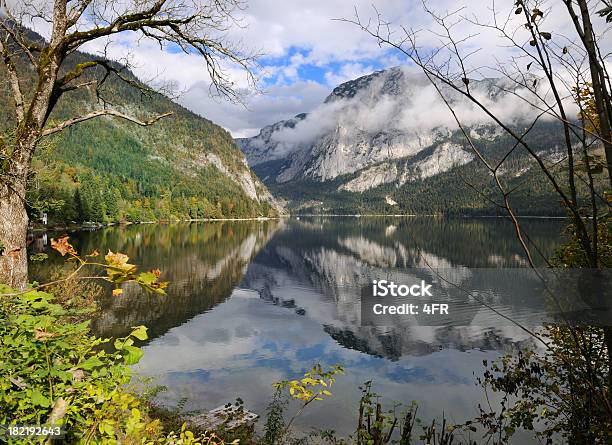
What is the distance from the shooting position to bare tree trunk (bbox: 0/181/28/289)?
16.3 ft

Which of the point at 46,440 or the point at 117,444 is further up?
the point at 46,440

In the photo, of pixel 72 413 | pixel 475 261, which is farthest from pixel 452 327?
pixel 475 261

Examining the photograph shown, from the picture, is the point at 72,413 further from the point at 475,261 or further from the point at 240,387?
the point at 475,261

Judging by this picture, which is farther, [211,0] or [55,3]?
[211,0]

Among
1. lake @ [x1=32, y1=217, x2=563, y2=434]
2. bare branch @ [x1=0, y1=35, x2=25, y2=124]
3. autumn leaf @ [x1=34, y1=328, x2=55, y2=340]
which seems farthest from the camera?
lake @ [x1=32, y1=217, x2=563, y2=434]

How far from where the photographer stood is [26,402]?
246cm

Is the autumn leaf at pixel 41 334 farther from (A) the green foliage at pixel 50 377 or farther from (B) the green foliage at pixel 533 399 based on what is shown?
(B) the green foliage at pixel 533 399

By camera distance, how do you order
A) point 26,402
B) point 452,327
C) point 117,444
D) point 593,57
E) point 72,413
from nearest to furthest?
point 593,57 → point 26,402 → point 72,413 → point 117,444 → point 452,327

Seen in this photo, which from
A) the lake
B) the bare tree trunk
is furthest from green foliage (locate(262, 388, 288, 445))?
the bare tree trunk

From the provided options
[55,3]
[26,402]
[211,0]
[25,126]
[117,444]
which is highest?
[211,0]

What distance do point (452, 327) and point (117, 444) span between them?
78.1 ft

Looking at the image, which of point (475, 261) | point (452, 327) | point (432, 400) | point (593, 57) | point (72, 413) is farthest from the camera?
point (475, 261)

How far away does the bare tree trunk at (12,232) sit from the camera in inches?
195

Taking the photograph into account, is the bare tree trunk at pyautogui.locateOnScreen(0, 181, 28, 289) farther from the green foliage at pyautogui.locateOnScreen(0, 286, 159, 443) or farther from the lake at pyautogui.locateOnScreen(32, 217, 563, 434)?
the lake at pyautogui.locateOnScreen(32, 217, 563, 434)
